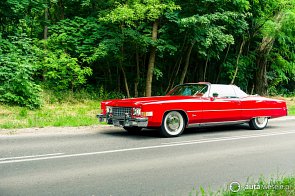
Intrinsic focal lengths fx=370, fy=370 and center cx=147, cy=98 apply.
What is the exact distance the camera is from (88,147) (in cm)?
845

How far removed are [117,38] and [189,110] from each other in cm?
919

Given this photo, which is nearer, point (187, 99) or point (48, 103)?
point (187, 99)

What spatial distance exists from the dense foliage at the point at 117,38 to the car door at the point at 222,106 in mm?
6330

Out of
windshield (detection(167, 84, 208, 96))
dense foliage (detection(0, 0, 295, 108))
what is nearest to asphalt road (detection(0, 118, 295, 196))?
windshield (detection(167, 84, 208, 96))

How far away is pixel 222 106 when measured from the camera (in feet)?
37.5

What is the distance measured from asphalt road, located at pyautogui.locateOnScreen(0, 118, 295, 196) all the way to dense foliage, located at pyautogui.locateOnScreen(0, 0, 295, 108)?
7497 mm

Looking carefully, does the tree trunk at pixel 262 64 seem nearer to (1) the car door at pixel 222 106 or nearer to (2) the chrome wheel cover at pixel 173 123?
(1) the car door at pixel 222 106

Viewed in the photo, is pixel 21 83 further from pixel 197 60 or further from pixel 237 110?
pixel 197 60

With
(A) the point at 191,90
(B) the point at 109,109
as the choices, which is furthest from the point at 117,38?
(B) the point at 109,109

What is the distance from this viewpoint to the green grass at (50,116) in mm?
12164

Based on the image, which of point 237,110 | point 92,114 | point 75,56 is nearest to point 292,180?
point 237,110

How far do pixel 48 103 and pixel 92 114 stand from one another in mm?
3049

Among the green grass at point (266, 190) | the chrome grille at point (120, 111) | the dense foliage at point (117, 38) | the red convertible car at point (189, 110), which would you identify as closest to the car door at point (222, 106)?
the red convertible car at point (189, 110)

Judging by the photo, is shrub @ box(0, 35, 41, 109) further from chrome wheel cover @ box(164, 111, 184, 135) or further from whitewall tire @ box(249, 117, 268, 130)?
whitewall tire @ box(249, 117, 268, 130)
